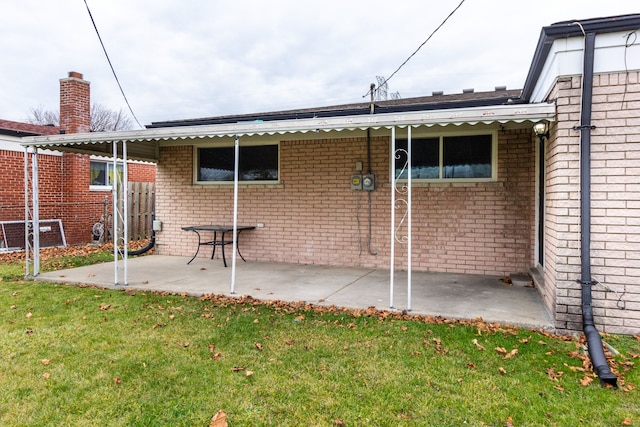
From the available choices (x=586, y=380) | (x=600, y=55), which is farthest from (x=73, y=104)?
(x=586, y=380)

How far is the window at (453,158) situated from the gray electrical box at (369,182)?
0.47 m

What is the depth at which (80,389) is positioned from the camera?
2.89 metres

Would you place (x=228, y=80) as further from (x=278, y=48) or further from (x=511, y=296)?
(x=511, y=296)

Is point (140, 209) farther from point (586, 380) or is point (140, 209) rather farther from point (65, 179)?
point (586, 380)

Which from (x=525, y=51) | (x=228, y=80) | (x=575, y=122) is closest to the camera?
(x=575, y=122)

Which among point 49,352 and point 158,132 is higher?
point 158,132

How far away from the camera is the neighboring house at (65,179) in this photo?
412 inches

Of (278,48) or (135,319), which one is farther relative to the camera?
(278,48)

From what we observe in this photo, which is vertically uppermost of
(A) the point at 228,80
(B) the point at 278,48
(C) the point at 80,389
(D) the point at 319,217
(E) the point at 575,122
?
(A) the point at 228,80

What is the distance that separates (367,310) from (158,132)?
3.74 m

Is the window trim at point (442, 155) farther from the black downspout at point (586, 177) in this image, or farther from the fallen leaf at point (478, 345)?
the fallen leaf at point (478, 345)

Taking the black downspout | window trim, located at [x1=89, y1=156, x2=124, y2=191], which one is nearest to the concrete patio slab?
the black downspout

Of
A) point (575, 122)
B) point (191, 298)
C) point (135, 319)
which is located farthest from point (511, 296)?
point (135, 319)

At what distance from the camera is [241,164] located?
8.35 meters
